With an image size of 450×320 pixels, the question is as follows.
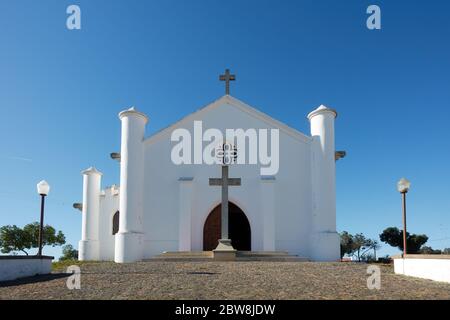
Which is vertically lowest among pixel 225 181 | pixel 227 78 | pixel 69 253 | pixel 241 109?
pixel 69 253

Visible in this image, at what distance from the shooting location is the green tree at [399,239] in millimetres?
49844

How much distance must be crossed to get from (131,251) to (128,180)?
327 centimetres

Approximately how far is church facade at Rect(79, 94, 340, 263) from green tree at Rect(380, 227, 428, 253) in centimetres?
3491

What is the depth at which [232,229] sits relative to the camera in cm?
2006

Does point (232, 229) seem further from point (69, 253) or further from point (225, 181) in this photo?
point (69, 253)

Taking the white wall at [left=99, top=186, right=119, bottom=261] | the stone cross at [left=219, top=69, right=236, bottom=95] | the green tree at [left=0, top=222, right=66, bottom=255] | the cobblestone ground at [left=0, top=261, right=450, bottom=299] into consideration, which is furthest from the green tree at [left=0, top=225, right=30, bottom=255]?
the cobblestone ground at [left=0, top=261, right=450, bottom=299]

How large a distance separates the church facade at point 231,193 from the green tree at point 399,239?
34906mm

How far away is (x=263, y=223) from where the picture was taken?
1902 centimetres

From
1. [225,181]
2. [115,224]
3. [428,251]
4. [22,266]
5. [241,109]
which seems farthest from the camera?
[428,251]

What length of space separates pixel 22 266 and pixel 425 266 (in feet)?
35.4

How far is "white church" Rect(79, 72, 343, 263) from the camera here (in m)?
18.9

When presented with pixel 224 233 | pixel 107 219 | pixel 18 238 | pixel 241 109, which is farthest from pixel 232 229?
pixel 18 238

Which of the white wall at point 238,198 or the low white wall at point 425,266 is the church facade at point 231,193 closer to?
the white wall at point 238,198
